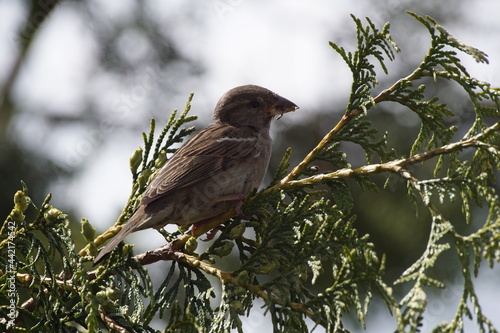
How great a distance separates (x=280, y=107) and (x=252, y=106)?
0.27 metres

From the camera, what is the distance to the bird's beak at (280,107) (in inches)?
202

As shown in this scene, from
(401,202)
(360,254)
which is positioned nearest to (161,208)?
(360,254)

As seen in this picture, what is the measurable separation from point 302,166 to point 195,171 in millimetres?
1078

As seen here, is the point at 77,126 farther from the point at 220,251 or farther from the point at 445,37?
the point at 445,37

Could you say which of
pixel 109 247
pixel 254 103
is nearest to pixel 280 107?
pixel 254 103

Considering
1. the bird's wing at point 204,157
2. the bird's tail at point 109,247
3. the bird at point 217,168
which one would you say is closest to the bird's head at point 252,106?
the bird at point 217,168

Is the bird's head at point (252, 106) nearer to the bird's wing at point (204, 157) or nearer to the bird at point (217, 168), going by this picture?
the bird at point (217, 168)

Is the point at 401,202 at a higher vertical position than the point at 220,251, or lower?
higher

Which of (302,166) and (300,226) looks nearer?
(300,226)

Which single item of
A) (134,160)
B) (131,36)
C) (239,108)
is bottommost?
(134,160)

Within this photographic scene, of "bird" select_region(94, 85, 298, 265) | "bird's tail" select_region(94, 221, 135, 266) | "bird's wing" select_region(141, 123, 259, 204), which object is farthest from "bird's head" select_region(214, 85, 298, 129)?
"bird's tail" select_region(94, 221, 135, 266)

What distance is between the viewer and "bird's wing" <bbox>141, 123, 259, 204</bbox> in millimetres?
4023

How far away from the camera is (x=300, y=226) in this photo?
3.13 meters

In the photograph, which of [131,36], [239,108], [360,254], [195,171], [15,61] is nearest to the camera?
[360,254]
